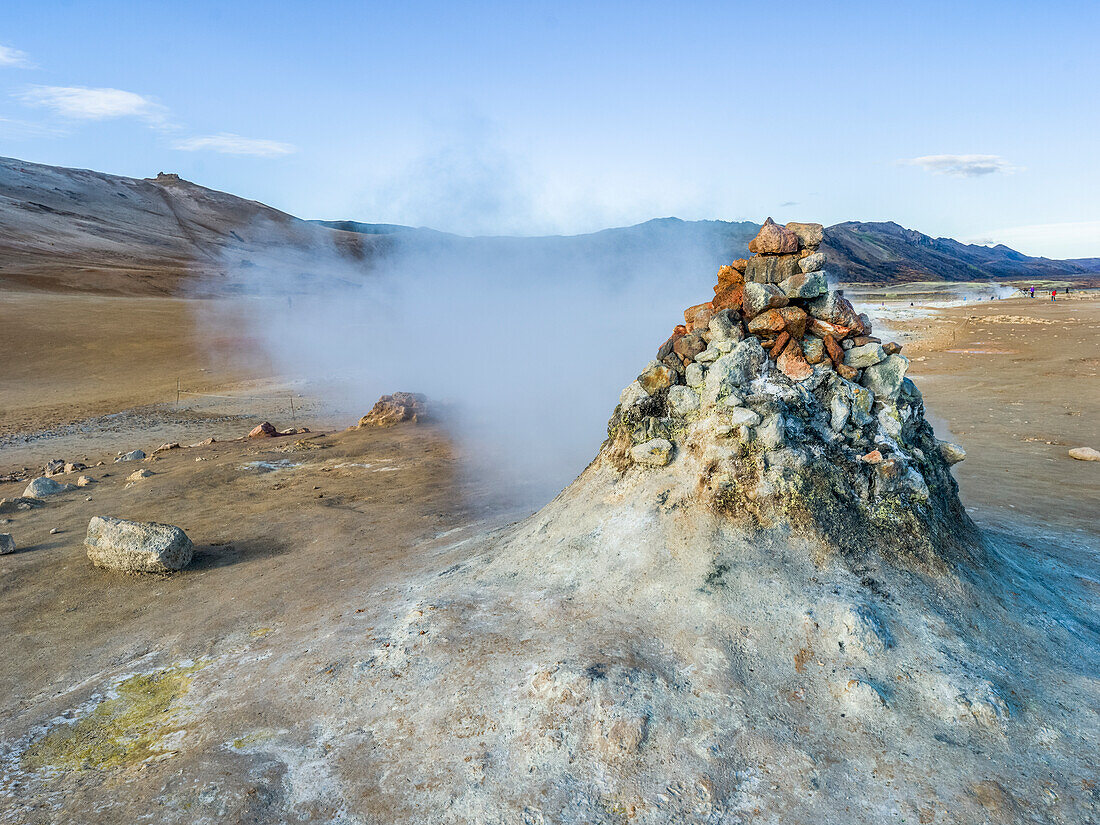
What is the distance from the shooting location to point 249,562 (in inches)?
216

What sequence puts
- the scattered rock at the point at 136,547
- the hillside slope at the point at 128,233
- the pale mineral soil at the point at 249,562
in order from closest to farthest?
the pale mineral soil at the point at 249,562 → the scattered rock at the point at 136,547 → the hillside slope at the point at 128,233

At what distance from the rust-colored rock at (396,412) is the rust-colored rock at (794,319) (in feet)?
25.0

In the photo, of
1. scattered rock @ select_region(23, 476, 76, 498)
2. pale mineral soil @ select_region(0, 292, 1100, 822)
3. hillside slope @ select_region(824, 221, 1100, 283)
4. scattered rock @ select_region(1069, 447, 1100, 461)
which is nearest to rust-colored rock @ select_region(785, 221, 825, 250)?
pale mineral soil @ select_region(0, 292, 1100, 822)

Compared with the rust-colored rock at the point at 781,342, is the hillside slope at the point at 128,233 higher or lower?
higher

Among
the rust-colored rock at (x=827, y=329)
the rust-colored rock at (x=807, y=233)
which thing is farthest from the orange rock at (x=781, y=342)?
the rust-colored rock at (x=807, y=233)

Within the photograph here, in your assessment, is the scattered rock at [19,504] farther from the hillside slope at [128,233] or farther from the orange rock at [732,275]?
the hillside slope at [128,233]

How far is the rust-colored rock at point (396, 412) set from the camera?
10859 mm

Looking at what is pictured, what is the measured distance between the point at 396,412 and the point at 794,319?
7818mm

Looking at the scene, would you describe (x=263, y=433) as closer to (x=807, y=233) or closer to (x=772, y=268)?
(x=772, y=268)

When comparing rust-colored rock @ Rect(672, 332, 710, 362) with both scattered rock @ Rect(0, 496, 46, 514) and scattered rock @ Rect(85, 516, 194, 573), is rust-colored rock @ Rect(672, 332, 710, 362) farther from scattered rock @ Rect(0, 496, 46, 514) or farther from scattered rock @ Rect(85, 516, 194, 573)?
scattered rock @ Rect(0, 496, 46, 514)

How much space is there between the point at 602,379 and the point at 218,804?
28.9ft

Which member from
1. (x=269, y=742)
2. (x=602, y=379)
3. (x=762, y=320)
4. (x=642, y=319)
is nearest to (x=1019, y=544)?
(x=762, y=320)

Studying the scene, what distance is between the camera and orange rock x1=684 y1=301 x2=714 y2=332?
4496 mm

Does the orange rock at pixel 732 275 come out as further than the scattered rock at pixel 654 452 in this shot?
Yes
